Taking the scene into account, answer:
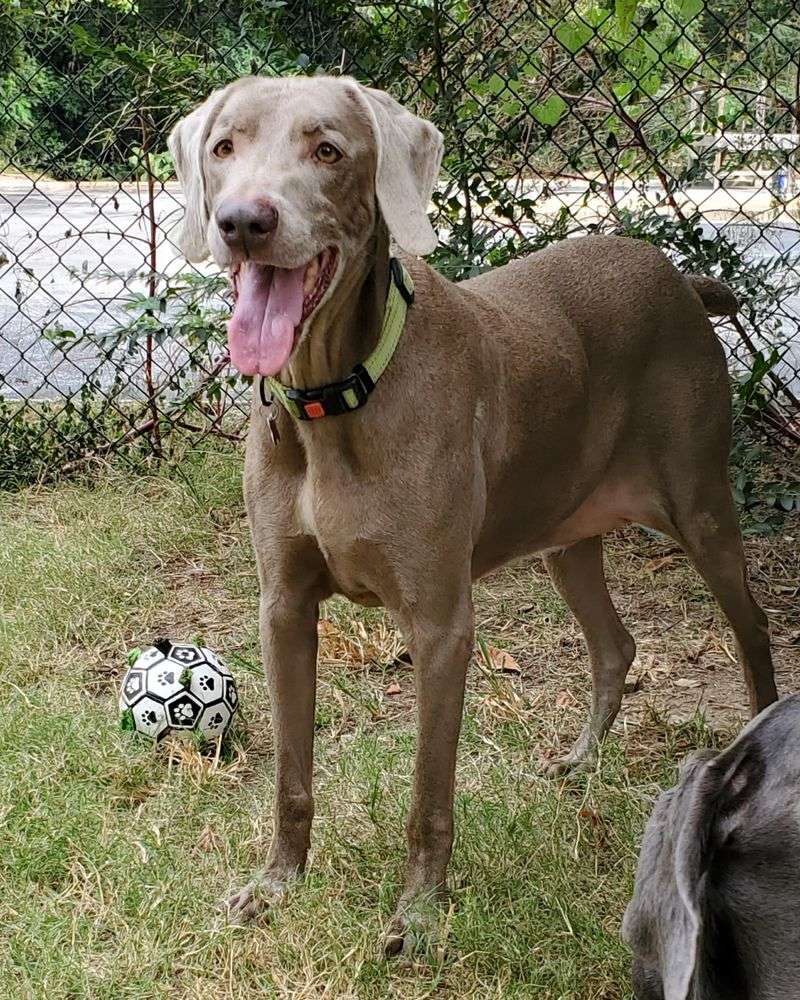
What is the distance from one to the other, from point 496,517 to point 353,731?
942 mm

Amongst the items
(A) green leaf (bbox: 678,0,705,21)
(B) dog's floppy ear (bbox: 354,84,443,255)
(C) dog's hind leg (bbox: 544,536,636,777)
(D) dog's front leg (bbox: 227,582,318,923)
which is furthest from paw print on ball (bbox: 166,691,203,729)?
(A) green leaf (bbox: 678,0,705,21)

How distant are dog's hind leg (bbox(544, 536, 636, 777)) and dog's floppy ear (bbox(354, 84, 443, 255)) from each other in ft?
4.46

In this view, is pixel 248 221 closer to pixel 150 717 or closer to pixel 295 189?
pixel 295 189

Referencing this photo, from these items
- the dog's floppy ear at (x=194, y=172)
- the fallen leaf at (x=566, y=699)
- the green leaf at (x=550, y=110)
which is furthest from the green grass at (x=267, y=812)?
the green leaf at (x=550, y=110)

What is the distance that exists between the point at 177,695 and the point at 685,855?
7.11 feet

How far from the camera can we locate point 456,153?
5.08 metres

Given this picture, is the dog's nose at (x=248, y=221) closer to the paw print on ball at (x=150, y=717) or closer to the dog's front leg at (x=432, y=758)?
the dog's front leg at (x=432, y=758)

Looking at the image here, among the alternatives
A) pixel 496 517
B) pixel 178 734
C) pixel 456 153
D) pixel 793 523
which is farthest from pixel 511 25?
pixel 178 734

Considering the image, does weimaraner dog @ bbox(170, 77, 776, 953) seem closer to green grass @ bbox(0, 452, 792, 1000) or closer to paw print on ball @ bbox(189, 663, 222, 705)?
green grass @ bbox(0, 452, 792, 1000)

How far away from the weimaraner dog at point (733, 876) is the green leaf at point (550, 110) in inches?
144

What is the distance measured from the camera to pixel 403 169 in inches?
104

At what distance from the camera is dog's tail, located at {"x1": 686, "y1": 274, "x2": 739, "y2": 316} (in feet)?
12.4

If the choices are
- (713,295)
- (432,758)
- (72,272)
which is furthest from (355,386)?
(72,272)

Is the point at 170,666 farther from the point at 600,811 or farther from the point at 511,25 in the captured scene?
the point at 511,25
